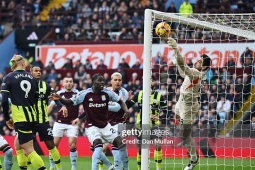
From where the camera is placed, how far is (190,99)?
1372 cm

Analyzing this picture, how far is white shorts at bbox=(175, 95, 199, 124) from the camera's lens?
45.1ft

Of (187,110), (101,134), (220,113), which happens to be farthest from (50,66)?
(101,134)

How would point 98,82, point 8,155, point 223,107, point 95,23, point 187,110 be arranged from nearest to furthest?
point 98,82 → point 8,155 → point 187,110 → point 223,107 → point 95,23

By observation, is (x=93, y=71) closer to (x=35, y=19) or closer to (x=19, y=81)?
(x=35, y=19)

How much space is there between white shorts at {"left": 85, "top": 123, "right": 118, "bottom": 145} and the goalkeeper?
1.56m

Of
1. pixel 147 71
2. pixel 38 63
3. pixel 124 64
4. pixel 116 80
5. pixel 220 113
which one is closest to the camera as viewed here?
pixel 147 71

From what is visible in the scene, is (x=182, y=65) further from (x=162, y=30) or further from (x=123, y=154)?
(x=123, y=154)

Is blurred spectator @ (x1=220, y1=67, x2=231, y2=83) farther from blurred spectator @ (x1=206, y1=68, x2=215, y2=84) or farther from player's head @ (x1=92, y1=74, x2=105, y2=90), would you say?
player's head @ (x1=92, y1=74, x2=105, y2=90)

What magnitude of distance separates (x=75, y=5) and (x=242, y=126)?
12.5 m

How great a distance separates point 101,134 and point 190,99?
198cm

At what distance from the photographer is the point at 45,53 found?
25594mm

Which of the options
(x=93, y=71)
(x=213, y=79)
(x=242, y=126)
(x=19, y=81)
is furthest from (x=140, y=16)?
(x=19, y=81)

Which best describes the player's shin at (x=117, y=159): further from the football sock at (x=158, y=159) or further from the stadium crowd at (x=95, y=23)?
the stadium crowd at (x=95, y=23)

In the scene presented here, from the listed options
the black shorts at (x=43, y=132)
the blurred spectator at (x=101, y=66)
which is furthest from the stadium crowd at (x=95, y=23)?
the black shorts at (x=43, y=132)
